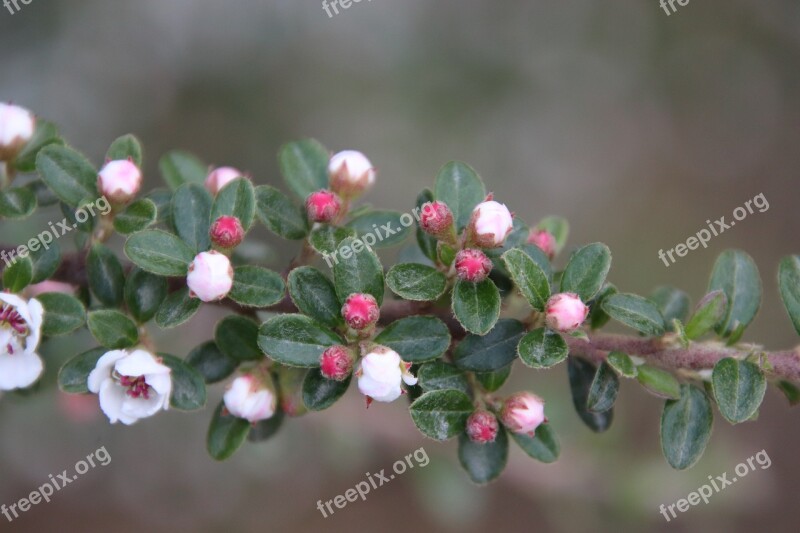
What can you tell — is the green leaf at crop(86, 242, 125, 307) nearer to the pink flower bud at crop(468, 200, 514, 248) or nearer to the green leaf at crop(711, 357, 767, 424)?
the pink flower bud at crop(468, 200, 514, 248)

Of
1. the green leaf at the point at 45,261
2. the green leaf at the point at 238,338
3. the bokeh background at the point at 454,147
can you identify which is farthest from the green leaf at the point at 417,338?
the bokeh background at the point at 454,147

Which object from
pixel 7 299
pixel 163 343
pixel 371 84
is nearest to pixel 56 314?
pixel 7 299

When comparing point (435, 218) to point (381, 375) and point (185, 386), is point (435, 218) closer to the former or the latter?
point (381, 375)

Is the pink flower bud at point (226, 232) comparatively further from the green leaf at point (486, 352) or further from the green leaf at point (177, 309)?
the green leaf at point (486, 352)

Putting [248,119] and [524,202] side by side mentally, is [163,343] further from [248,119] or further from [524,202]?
[524,202]

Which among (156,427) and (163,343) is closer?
(163,343)

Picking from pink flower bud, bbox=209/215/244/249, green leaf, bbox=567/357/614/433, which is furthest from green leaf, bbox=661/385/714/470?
pink flower bud, bbox=209/215/244/249

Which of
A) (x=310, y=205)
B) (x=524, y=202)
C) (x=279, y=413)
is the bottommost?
(x=524, y=202)
